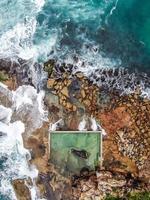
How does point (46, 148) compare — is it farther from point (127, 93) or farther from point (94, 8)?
point (94, 8)

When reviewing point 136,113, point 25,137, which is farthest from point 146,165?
point 25,137

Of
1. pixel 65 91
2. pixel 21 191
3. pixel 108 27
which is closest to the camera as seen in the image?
pixel 65 91

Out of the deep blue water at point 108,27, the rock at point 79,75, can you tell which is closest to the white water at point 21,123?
the rock at point 79,75

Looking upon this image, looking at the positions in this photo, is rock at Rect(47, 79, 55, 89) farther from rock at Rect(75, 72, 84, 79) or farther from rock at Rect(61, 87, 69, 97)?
rock at Rect(75, 72, 84, 79)

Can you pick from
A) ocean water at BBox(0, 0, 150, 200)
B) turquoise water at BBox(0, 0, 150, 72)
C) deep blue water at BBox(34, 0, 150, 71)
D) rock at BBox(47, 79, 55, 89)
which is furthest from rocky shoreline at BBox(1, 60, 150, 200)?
deep blue water at BBox(34, 0, 150, 71)

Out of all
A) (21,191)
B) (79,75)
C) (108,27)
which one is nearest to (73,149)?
(21,191)

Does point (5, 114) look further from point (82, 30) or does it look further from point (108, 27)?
point (108, 27)

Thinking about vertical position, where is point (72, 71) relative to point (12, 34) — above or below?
below
